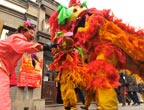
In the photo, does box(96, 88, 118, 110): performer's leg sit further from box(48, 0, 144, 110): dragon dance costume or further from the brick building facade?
the brick building facade

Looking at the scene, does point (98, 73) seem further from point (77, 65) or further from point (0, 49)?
point (77, 65)

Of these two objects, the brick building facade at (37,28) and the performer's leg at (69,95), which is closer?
the performer's leg at (69,95)

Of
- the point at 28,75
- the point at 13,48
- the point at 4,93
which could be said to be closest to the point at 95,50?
the point at 13,48

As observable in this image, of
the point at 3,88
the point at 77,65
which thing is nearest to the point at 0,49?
the point at 3,88

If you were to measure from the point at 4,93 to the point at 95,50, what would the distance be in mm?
1131

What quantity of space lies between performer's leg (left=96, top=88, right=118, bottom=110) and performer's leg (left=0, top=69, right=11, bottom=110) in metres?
0.85

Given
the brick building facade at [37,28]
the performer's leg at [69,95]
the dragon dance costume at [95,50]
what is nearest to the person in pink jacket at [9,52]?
the dragon dance costume at [95,50]

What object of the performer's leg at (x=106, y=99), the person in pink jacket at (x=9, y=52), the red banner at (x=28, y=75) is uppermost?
the red banner at (x=28, y=75)

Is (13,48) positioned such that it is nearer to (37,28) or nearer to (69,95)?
(69,95)

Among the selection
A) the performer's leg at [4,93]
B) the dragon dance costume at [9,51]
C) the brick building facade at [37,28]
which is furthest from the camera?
the brick building facade at [37,28]

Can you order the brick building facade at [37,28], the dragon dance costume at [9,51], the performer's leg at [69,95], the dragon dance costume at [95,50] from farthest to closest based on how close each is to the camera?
the brick building facade at [37,28] < the performer's leg at [69,95] < the dragon dance costume at [95,50] < the dragon dance costume at [9,51]

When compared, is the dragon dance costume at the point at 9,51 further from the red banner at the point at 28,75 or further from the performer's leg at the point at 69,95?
the red banner at the point at 28,75

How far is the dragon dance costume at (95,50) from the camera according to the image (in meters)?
2.62

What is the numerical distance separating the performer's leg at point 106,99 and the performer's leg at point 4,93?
2.80ft
